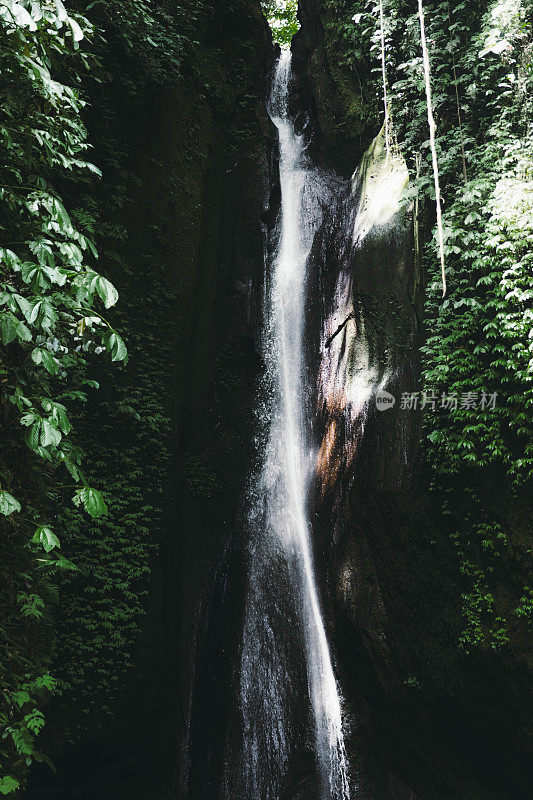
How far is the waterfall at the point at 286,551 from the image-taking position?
205 inches

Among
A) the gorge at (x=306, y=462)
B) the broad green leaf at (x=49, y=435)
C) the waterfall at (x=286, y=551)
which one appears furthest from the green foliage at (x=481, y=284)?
the broad green leaf at (x=49, y=435)

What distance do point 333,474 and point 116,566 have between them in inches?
121

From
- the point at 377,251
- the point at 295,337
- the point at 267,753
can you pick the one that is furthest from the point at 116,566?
the point at 377,251

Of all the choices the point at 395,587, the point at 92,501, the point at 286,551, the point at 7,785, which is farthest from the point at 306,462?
the point at 7,785

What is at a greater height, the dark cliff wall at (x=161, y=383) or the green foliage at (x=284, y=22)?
the green foliage at (x=284, y=22)

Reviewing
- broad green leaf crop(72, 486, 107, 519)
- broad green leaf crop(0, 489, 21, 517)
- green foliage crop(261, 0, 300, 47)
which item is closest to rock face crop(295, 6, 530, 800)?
broad green leaf crop(72, 486, 107, 519)

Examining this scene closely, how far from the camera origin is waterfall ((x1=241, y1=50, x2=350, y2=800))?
5.21m

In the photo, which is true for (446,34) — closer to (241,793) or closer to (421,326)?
(421,326)

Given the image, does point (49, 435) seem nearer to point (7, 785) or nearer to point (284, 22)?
point (7, 785)

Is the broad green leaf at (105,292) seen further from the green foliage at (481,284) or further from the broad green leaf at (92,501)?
the green foliage at (481,284)

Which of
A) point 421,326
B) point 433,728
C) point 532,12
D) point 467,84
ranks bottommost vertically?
point 433,728

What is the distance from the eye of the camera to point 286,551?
6.47m

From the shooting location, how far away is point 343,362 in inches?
267

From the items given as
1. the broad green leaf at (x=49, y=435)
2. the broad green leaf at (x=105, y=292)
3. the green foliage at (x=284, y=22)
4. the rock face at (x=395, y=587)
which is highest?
the green foliage at (x=284, y=22)
